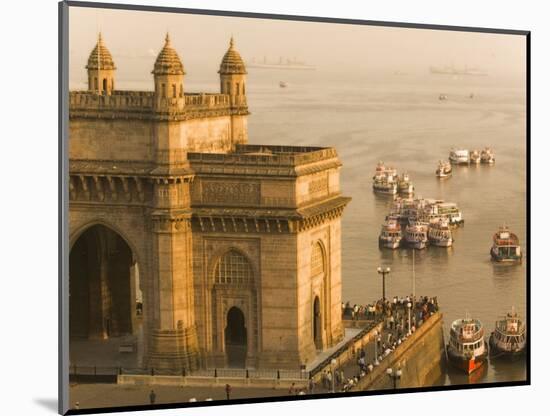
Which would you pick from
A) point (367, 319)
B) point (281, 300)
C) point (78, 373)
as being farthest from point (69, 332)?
point (367, 319)

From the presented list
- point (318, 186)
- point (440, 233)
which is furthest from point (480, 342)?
point (318, 186)

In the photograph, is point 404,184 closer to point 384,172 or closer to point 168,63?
point 384,172

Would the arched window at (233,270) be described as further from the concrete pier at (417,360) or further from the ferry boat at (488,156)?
the ferry boat at (488,156)

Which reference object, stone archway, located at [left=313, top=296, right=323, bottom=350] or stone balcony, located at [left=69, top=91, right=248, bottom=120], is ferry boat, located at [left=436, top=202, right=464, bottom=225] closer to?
stone archway, located at [left=313, top=296, right=323, bottom=350]

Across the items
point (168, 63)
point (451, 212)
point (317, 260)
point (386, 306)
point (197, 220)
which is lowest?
point (386, 306)

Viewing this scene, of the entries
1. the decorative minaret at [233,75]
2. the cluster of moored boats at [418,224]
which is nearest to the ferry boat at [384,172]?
the cluster of moored boats at [418,224]

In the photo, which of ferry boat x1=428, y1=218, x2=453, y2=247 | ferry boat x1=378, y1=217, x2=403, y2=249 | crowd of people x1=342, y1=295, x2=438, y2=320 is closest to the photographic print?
ferry boat x1=378, y1=217, x2=403, y2=249
